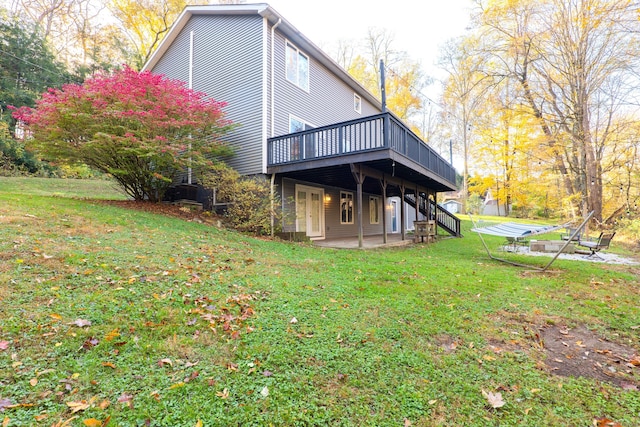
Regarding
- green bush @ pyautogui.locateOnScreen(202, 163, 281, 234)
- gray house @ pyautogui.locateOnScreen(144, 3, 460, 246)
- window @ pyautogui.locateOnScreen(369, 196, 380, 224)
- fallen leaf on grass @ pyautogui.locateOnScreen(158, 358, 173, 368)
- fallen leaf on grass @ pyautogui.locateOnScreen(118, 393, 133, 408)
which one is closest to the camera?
fallen leaf on grass @ pyautogui.locateOnScreen(118, 393, 133, 408)

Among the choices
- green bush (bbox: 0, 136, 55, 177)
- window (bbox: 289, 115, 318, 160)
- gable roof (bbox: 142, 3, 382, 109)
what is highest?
gable roof (bbox: 142, 3, 382, 109)

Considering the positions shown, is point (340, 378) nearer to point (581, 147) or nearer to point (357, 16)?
point (581, 147)

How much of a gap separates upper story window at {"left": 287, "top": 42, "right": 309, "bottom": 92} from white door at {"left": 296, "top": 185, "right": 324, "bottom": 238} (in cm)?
389

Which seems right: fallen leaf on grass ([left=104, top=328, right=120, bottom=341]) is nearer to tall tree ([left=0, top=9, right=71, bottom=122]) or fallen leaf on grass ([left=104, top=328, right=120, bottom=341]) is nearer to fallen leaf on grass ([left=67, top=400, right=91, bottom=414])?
fallen leaf on grass ([left=67, top=400, right=91, bottom=414])

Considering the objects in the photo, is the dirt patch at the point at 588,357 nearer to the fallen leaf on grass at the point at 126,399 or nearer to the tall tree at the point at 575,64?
the fallen leaf on grass at the point at 126,399

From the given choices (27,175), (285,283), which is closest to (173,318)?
(285,283)

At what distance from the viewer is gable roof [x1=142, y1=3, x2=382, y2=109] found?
9578 mm

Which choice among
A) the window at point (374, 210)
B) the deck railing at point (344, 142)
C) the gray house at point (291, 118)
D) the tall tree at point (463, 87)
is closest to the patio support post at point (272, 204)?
the gray house at point (291, 118)

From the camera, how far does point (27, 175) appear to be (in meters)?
15.2

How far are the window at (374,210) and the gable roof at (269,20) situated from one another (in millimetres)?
5737

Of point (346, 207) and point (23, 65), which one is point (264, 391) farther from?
point (23, 65)

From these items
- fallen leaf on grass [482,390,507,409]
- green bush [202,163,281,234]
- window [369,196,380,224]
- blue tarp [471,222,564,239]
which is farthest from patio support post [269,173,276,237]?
window [369,196,380,224]

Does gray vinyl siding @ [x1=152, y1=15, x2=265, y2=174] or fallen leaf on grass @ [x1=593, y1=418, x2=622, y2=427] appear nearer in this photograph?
fallen leaf on grass @ [x1=593, y1=418, x2=622, y2=427]

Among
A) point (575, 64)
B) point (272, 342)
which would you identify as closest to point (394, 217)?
point (575, 64)
